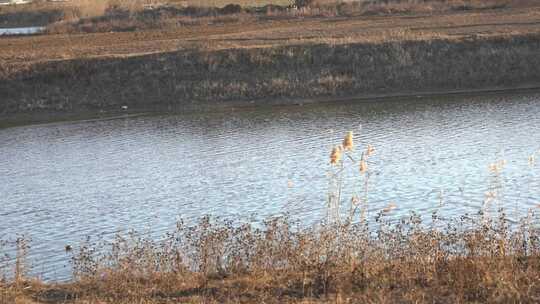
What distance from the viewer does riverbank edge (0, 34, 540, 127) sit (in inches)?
1335

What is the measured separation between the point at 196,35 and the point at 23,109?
12.8 metres

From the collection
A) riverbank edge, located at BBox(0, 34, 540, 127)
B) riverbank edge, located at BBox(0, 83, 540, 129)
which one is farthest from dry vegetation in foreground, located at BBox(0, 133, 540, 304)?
riverbank edge, located at BBox(0, 34, 540, 127)

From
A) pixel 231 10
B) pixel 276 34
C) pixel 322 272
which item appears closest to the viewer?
pixel 322 272

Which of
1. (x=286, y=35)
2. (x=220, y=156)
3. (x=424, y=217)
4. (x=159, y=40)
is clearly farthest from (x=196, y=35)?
(x=424, y=217)

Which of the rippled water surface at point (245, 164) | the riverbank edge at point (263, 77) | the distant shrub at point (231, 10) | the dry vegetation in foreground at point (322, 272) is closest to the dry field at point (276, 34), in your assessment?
the riverbank edge at point (263, 77)

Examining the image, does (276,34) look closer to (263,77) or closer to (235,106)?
(263,77)

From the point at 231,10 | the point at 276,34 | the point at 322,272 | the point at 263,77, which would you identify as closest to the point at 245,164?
the point at 322,272

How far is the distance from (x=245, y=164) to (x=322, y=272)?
11470mm

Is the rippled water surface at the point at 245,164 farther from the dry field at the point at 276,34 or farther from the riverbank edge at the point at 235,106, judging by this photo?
the dry field at the point at 276,34

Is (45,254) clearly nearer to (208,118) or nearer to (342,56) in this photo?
(208,118)

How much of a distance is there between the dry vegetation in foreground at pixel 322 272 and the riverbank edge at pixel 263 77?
21276mm

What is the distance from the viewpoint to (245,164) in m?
22.0

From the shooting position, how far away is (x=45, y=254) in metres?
14.8

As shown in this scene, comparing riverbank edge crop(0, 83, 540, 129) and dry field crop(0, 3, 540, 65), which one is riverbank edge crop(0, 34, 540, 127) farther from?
dry field crop(0, 3, 540, 65)
